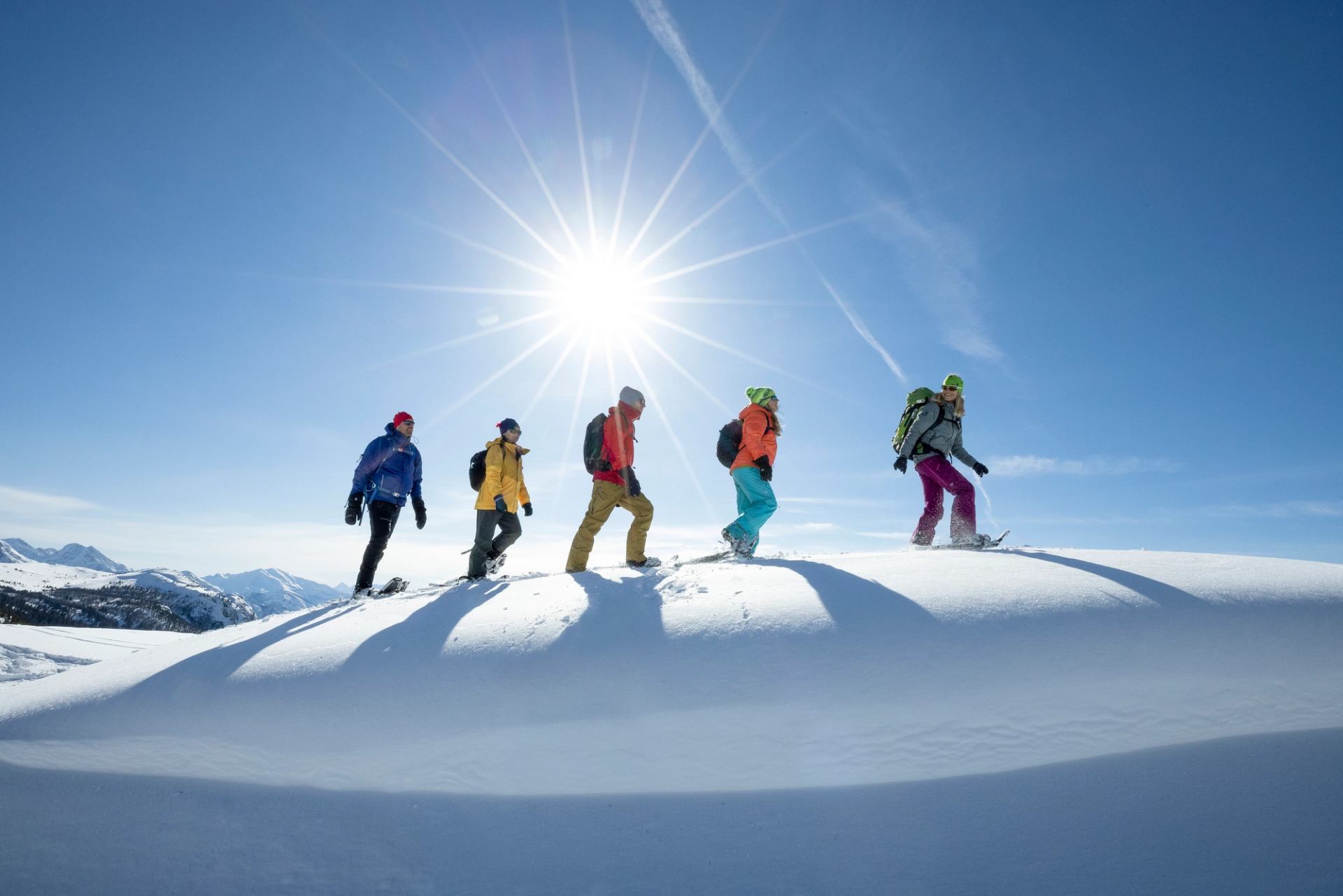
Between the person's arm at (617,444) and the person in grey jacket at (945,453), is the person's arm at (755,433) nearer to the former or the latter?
the person's arm at (617,444)

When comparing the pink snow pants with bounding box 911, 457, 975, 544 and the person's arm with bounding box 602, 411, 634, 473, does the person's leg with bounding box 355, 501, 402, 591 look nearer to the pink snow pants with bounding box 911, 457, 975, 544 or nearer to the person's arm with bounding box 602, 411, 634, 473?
the person's arm with bounding box 602, 411, 634, 473

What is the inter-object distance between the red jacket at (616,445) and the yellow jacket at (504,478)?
143 cm

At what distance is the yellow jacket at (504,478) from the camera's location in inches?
289

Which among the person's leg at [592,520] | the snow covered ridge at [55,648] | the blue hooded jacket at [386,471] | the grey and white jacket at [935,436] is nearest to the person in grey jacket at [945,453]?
the grey and white jacket at [935,436]

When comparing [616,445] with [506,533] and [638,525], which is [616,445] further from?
[506,533]

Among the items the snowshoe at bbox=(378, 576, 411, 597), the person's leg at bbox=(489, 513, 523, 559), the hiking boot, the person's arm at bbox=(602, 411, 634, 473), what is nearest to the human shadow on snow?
the hiking boot

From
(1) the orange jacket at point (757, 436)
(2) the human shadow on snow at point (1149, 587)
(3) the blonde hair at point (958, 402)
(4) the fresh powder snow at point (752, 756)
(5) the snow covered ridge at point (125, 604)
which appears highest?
(3) the blonde hair at point (958, 402)

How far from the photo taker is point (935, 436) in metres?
6.69

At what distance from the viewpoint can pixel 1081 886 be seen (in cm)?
256

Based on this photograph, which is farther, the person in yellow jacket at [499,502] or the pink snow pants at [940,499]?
the person in yellow jacket at [499,502]

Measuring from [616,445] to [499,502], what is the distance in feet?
6.03

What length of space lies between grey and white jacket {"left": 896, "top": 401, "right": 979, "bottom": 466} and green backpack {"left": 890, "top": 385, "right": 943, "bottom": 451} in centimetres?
14

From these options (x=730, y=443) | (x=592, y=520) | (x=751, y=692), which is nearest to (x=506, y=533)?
(x=592, y=520)

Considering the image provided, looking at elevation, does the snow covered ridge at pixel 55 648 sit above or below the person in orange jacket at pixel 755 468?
below
